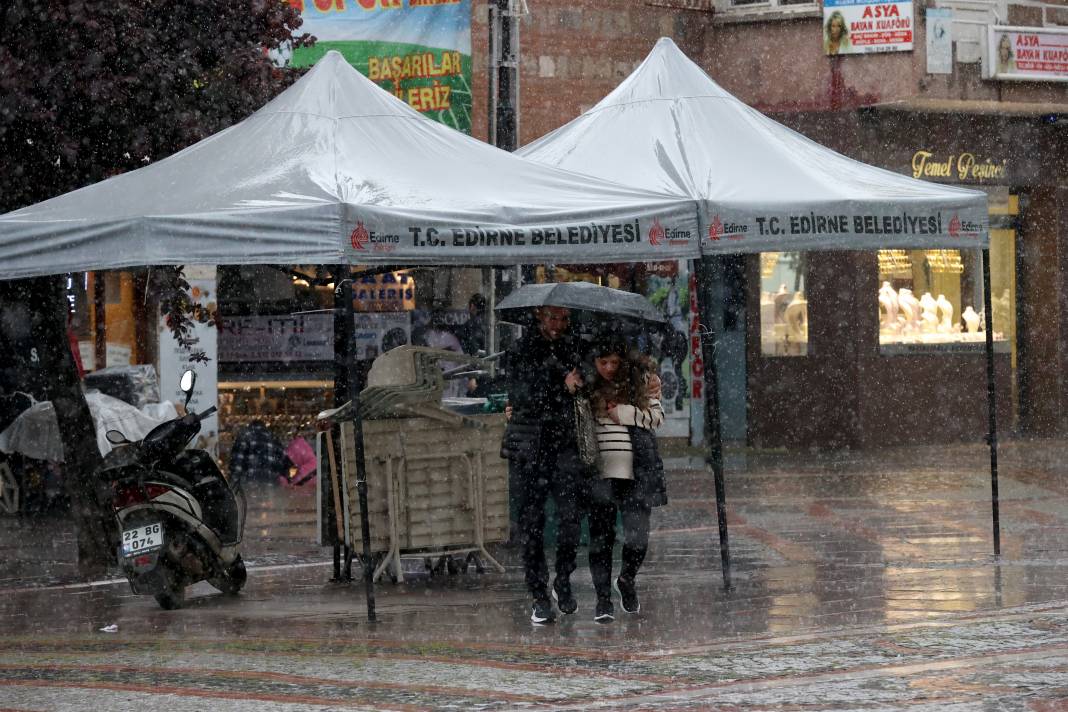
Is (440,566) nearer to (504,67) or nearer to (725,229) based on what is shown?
(725,229)

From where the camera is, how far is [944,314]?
21.3m

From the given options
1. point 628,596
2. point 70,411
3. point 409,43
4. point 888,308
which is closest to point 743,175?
point 628,596

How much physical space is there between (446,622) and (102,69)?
14.2 feet

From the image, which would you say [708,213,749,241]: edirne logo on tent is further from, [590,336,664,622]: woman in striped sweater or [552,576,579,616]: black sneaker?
[552,576,579,616]: black sneaker

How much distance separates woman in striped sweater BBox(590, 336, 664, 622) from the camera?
8875mm

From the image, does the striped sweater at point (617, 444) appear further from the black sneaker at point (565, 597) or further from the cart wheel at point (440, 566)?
the cart wheel at point (440, 566)

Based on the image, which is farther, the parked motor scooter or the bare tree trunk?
the bare tree trunk

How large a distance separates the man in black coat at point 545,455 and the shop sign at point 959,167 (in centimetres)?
1241

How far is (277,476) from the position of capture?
18.2 m

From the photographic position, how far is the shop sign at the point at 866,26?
19453 mm

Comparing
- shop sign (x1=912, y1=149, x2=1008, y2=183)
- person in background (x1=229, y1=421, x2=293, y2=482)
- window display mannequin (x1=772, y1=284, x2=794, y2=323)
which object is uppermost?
shop sign (x1=912, y1=149, x2=1008, y2=183)

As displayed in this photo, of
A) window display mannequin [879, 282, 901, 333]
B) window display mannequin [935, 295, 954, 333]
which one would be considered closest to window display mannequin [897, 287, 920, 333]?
window display mannequin [879, 282, 901, 333]

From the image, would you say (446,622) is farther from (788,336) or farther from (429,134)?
(788,336)

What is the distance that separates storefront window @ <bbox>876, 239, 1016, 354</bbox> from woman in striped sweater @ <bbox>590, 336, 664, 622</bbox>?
485 inches
